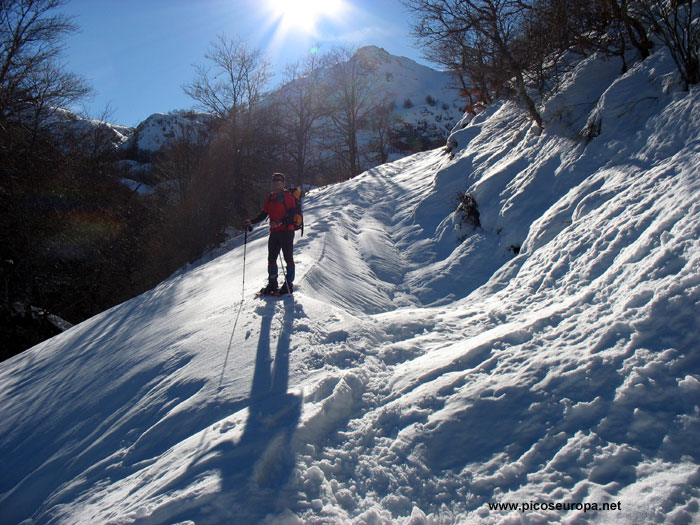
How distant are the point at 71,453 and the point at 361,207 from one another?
10.8 meters

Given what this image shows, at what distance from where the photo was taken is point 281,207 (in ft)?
19.3

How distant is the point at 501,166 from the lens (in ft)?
29.3

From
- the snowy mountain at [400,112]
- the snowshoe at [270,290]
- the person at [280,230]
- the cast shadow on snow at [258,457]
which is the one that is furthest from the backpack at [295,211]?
the snowy mountain at [400,112]

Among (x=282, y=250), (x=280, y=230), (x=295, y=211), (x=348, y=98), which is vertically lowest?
(x=282, y=250)

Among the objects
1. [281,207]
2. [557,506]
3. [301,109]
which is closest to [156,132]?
[301,109]

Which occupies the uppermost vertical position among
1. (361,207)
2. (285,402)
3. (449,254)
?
(361,207)

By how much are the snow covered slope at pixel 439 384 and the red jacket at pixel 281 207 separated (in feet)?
3.54

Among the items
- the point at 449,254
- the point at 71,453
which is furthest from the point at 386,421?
the point at 449,254

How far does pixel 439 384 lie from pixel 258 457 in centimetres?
166

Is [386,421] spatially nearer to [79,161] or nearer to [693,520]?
[693,520]

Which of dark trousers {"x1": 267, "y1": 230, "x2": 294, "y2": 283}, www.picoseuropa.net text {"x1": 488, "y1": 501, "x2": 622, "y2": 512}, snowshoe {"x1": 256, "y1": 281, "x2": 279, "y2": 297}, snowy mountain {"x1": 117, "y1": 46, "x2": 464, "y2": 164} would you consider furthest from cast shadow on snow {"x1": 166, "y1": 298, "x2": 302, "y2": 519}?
snowy mountain {"x1": 117, "y1": 46, "x2": 464, "y2": 164}

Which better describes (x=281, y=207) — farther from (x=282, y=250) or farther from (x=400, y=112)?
(x=400, y=112)

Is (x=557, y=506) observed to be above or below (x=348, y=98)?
below

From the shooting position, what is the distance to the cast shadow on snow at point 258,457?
2445 mm
